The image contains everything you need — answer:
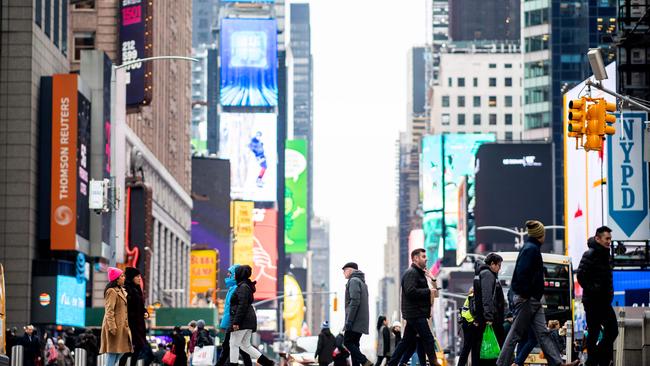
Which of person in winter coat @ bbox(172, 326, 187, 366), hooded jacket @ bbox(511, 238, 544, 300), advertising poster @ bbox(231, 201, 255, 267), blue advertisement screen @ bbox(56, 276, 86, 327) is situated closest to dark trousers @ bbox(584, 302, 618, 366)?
hooded jacket @ bbox(511, 238, 544, 300)

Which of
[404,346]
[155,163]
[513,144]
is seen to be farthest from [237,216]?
[404,346]

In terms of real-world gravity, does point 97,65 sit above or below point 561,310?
above

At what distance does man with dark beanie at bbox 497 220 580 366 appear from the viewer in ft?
66.5

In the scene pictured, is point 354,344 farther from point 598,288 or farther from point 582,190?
point 582,190

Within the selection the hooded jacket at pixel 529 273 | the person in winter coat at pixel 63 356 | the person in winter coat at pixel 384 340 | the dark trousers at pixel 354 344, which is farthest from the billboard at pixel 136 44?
the hooded jacket at pixel 529 273

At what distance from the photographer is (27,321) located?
189ft

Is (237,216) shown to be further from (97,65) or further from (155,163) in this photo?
(97,65)

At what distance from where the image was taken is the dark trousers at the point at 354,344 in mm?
25641

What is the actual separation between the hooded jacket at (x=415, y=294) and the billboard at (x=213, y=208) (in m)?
130

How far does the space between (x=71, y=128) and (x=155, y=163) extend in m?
41.7

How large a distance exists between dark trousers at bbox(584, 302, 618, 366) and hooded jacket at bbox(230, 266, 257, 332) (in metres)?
5.31

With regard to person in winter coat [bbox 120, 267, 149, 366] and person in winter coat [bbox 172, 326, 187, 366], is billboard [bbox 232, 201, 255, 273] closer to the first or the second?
person in winter coat [bbox 172, 326, 187, 366]

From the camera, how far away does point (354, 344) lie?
26047mm

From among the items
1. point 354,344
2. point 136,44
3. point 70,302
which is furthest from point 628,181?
point 354,344
